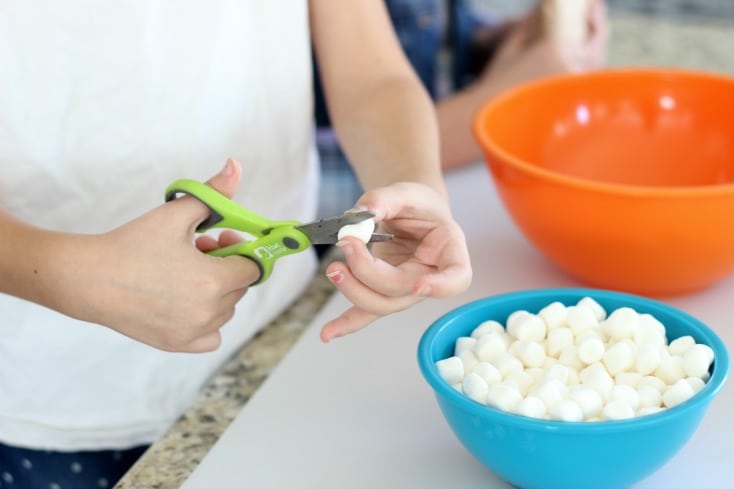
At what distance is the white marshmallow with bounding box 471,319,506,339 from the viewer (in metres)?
0.81

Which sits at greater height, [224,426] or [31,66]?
[31,66]

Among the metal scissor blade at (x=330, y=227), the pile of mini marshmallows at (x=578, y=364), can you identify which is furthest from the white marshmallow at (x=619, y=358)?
the metal scissor blade at (x=330, y=227)

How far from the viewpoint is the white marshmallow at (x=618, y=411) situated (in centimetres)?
68

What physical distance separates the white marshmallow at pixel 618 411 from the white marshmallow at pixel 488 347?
0.11 meters

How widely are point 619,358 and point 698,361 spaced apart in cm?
6

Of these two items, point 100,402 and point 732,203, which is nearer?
point 732,203

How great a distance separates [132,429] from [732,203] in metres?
0.71

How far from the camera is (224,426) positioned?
91 cm

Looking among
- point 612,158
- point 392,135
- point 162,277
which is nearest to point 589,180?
point 612,158

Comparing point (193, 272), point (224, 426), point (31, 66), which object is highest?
point (31, 66)

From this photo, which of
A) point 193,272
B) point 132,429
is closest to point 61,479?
point 132,429

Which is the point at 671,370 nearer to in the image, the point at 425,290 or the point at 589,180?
the point at 425,290

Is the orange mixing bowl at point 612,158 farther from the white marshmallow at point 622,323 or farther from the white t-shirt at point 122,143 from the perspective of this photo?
the white t-shirt at point 122,143

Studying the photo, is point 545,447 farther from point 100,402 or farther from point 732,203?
point 100,402
